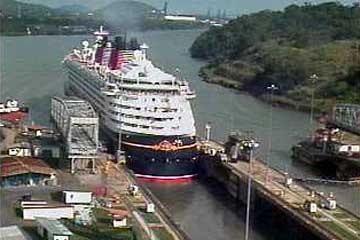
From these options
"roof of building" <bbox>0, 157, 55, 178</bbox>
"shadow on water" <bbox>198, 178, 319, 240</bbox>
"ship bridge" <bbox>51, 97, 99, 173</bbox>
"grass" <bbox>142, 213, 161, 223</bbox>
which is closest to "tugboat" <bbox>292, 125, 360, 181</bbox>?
"shadow on water" <bbox>198, 178, 319, 240</bbox>

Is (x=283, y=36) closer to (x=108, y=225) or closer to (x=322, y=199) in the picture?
(x=322, y=199)

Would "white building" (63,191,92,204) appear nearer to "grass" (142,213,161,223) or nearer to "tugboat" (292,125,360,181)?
"grass" (142,213,161,223)

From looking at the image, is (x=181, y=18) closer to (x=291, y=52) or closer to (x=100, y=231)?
(x=291, y=52)

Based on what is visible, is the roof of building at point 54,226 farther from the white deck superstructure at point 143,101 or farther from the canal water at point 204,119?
the white deck superstructure at point 143,101

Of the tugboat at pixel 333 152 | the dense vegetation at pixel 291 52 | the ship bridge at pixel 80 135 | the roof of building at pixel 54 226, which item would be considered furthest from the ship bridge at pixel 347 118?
the roof of building at pixel 54 226

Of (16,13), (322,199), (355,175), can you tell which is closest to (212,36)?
(16,13)
